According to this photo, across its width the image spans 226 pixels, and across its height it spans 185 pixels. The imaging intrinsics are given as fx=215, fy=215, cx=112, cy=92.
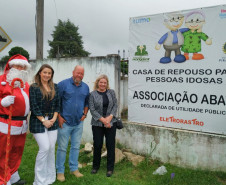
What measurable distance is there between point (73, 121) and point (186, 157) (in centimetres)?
220

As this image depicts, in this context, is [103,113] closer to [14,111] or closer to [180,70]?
[14,111]

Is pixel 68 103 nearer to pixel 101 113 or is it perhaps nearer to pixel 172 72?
pixel 101 113

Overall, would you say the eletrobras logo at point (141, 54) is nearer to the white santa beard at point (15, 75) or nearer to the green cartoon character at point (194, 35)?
the green cartoon character at point (194, 35)

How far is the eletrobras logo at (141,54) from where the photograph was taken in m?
4.47

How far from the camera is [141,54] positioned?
4523mm

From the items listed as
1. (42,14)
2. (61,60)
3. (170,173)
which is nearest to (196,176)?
(170,173)

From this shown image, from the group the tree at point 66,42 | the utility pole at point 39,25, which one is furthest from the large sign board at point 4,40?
the tree at point 66,42

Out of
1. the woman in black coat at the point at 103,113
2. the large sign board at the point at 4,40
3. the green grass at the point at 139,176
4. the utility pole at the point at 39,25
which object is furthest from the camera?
the utility pole at the point at 39,25

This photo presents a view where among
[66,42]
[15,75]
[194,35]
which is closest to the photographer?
[15,75]

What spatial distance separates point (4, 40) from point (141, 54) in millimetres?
3039

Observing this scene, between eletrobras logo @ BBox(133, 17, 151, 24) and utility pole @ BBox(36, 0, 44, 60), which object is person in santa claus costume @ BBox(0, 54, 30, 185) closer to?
eletrobras logo @ BBox(133, 17, 151, 24)

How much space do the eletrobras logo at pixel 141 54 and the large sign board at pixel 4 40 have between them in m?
2.86

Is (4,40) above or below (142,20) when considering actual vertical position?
below

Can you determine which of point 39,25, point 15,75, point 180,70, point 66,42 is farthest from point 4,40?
point 66,42
